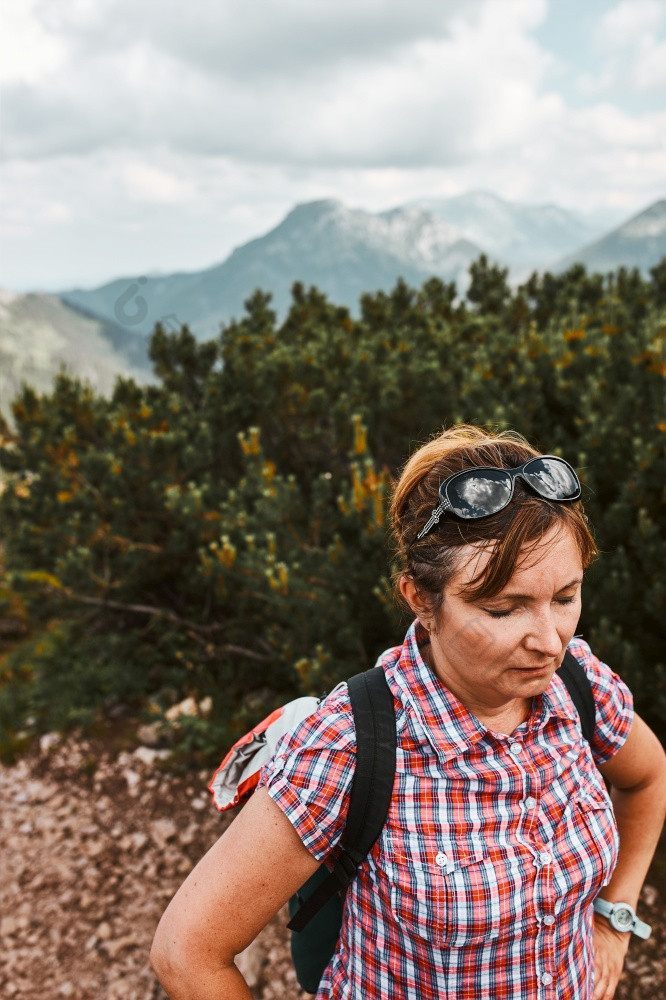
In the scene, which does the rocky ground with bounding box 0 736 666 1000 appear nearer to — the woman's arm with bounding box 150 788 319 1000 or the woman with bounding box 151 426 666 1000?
the woman with bounding box 151 426 666 1000

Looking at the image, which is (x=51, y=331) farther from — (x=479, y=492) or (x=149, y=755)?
(x=479, y=492)

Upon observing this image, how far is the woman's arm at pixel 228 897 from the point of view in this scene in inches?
46.9

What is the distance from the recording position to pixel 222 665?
493 cm

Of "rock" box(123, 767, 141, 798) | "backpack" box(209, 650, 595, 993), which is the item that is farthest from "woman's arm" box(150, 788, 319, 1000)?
"rock" box(123, 767, 141, 798)

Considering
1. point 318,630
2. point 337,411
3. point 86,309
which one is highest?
point 86,309

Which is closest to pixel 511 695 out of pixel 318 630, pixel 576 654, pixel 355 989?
pixel 576 654

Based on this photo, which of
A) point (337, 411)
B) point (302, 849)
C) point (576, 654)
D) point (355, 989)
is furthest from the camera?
point (337, 411)

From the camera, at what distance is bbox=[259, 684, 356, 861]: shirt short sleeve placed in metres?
1.19

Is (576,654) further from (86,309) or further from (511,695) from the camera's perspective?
(86,309)

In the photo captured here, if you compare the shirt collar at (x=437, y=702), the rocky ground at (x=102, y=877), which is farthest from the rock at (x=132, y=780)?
the shirt collar at (x=437, y=702)

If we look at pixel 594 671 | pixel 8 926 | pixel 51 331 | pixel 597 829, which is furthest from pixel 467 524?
pixel 51 331

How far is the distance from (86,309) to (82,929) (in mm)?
187199

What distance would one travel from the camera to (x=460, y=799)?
127 cm

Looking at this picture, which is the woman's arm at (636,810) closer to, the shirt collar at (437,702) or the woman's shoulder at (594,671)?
the woman's shoulder at (594,671)
